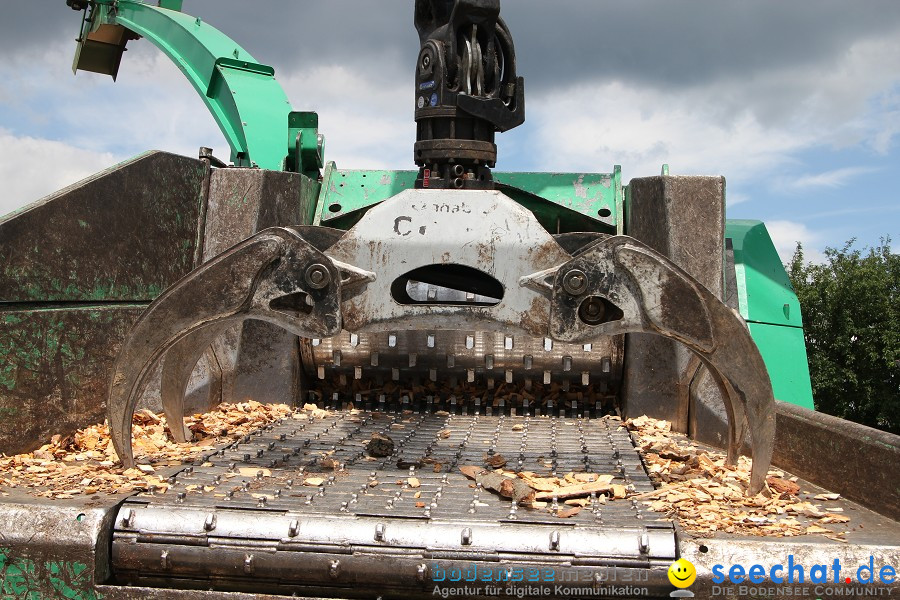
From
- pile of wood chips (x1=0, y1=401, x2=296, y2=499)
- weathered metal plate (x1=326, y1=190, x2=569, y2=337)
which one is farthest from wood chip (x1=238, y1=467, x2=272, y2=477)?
weathered metal plate (x1=326, y1=190, x2=569, y2=337)

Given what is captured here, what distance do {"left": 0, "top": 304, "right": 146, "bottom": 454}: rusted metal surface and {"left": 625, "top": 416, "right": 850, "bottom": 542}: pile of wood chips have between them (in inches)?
75.8

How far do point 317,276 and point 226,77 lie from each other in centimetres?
389

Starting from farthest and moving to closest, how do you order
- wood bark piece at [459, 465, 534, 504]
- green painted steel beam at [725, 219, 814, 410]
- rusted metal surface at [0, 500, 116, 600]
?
green painted steel beam at [725, 219, 814, 410] → wood bark piece at [459, 465, 534, 504] → rusted metal surface at [0, 500, 116, 600]

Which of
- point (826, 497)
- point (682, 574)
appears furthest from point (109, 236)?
point (826, 497)

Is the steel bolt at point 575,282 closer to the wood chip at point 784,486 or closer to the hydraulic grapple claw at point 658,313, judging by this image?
the hydraulic grapple claw at point 658,313

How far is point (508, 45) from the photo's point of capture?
12.8 ft

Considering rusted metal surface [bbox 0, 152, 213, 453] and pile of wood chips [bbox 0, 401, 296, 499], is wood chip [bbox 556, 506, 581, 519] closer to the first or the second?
pile of wood chips [bbox 0, 401, 296, 499]

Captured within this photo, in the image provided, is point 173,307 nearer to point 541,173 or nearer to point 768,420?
point 768,420

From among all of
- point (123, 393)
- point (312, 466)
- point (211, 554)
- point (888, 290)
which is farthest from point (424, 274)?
point (888, 290)

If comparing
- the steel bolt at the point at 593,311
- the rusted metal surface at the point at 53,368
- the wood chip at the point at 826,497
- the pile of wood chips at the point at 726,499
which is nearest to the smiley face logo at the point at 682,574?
the pile of wood chips at the point at 726,499

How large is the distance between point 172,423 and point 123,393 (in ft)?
1.80

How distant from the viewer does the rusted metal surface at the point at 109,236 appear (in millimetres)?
3051

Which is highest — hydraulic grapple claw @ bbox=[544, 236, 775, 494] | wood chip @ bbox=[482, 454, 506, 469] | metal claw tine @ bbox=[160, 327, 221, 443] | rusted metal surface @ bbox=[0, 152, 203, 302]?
rusted metal surface @ bbox=[0, 152, 203, 302]

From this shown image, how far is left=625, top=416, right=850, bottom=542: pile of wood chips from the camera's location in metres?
2.33
